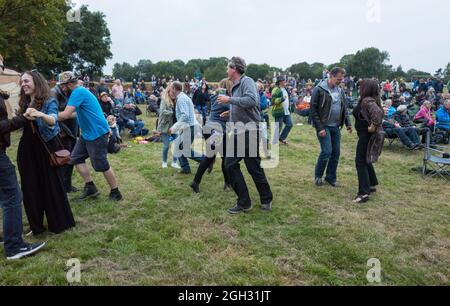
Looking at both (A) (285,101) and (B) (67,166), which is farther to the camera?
(A) (285,101)

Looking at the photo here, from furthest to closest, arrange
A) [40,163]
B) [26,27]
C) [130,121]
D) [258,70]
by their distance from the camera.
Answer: [258,70], [26,27], [130,121], [40,163]

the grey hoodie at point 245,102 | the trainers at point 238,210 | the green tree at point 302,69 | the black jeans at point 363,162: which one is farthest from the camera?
the green tree at point 302,69

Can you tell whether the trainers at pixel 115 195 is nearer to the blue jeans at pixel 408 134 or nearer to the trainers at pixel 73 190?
the trainers at pixel 73 190

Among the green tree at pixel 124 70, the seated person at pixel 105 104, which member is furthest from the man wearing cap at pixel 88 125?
the green tree at pixel 124 70

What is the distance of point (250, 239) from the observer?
4.26 m

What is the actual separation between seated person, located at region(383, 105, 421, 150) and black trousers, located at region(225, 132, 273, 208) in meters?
6.17

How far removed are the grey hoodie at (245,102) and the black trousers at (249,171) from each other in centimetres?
22

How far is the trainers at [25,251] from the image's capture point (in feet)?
12.2

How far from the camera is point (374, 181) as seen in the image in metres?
6.18

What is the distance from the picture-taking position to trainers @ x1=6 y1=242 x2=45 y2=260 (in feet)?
12.2

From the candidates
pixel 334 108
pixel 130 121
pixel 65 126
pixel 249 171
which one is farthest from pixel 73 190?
pixel 130 121

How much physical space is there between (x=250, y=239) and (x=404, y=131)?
7361mm

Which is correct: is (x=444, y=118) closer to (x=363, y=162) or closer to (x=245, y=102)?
(x=363, y=162)
